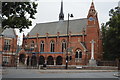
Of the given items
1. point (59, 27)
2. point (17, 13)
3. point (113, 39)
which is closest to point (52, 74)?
point (17, 13)

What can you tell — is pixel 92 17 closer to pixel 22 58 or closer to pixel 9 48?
pixel 22 58

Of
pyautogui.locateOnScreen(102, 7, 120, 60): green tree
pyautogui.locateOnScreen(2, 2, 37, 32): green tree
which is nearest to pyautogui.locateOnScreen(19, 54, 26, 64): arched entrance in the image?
pyautogui.locateOnScreen(102, 7, 120, 60): green tree

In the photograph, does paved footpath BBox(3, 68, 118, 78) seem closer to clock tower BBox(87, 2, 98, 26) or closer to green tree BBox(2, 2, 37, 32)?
green tree BBox(2, 2, 37, 32)

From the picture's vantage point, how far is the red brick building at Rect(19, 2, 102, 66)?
5709 centimetres

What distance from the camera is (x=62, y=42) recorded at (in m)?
64.6

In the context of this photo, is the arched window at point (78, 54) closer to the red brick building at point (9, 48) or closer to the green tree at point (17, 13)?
the red brick building at point (9, 48)

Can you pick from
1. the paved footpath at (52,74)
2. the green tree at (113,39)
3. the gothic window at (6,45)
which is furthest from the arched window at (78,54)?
the paved footpath at (52,74)

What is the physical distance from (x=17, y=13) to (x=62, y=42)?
46.9 meters

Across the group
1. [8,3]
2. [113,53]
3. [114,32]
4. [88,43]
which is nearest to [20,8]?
[8,3]

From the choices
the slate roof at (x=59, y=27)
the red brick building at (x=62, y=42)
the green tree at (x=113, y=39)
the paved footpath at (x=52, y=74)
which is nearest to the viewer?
the paved footpath at (x=52, y=74)

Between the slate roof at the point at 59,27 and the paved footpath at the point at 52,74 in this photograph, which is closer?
the paved footpath at the point at 52,74

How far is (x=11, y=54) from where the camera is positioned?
5353cm

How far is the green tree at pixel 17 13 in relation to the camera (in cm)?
1673

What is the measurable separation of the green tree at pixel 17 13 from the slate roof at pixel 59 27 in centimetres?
4491
